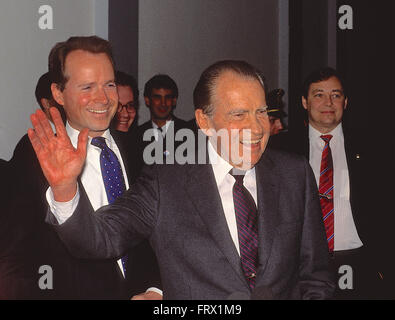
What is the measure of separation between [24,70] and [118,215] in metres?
2.57

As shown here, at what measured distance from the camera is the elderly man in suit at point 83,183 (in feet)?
6.89

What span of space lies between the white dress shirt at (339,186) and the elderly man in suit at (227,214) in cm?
149

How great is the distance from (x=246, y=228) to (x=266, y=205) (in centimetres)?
12

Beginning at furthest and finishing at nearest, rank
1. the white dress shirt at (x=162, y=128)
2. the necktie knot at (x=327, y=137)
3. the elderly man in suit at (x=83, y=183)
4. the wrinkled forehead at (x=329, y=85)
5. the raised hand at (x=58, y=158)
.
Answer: the white dress shirt at (x=162, y=128) < the wrinkled forehead at (x=329, y=85) < the necktie knot at (x=327, y=137) < the elderly man in suit at (x=83, y=183) < the raised hand at (x=58, y=158)

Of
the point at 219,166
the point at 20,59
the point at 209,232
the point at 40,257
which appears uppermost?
the point at 20,59

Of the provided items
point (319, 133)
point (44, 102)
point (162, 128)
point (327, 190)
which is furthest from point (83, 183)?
point (162, 128)

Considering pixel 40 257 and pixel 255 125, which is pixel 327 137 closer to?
pixel 255 125

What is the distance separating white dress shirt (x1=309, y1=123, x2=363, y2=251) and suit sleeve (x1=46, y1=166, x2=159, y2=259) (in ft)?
5.96

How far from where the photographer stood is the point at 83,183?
2.29 meters

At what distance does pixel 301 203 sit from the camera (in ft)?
6.36

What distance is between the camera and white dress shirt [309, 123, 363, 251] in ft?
11.0

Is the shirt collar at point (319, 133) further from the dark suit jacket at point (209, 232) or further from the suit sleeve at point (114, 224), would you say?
the suit sleeve at point (114, 224)

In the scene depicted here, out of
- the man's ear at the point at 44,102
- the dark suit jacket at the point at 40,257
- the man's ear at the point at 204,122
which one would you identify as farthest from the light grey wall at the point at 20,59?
the man's ear at the point at 204,122

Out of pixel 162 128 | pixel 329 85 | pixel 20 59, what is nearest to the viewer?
pixel 329 85
